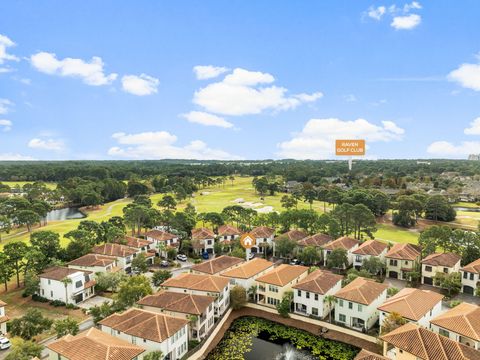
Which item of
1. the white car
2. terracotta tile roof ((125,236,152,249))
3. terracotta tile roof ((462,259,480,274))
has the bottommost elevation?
the white car

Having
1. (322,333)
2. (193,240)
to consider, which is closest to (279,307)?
(322,333)

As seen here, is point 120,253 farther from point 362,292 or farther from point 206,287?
point 362,292

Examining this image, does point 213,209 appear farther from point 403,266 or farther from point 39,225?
point 403,266

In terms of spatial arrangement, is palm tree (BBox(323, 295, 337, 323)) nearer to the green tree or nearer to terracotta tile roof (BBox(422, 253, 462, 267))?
terracotta tile roof (BBox(422, 253, 462, 267))

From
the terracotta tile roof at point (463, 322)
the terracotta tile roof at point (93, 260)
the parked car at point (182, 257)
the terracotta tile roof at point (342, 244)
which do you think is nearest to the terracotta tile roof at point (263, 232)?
the terracotta tile roof at point (342, 244)

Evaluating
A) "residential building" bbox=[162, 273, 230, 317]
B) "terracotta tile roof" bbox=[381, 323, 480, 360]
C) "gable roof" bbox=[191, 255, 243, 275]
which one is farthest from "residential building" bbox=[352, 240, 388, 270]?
"terracotta tile roof" bbox=[381, 323, 480, 360]

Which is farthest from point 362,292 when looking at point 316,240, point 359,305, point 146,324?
point 316,240
